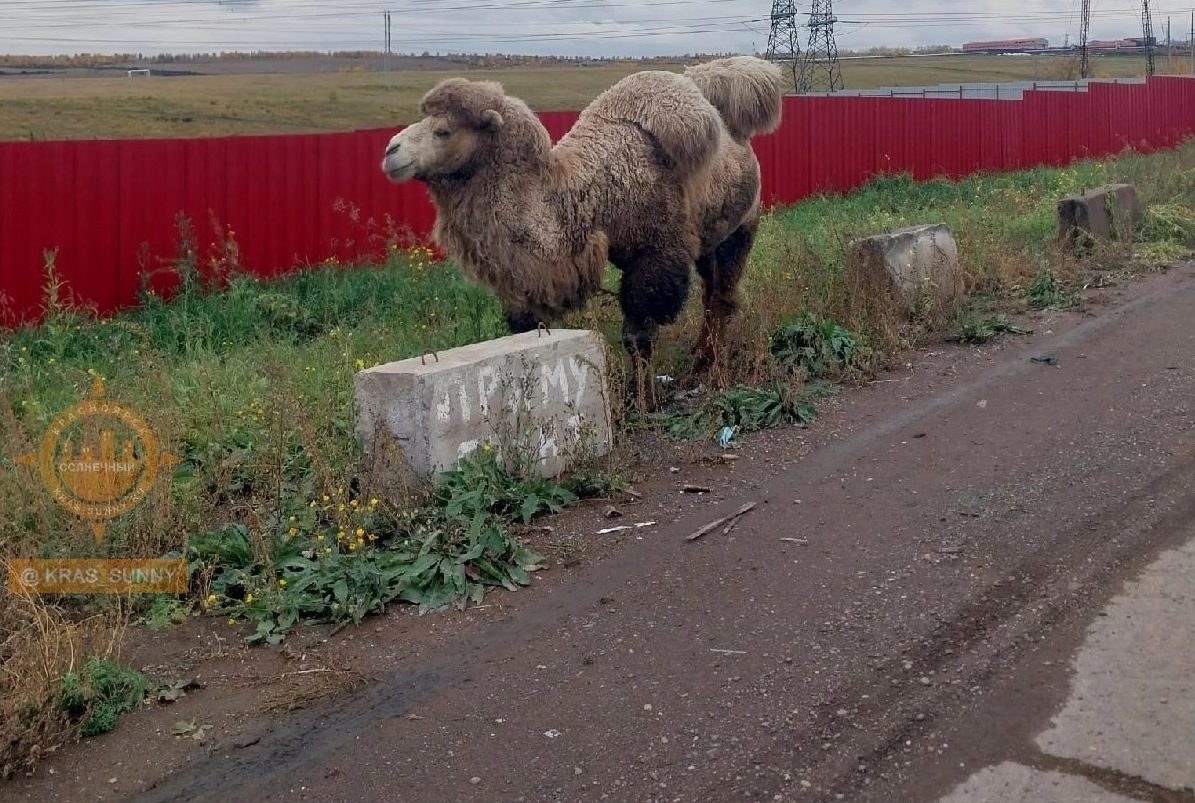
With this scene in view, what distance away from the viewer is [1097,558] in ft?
19.2

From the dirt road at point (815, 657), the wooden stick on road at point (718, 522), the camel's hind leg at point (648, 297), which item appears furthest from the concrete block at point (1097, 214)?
the wooden stick on road at point (718, 522)

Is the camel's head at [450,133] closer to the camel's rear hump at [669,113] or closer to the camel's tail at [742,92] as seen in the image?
the camel's rear hump at [669,113]

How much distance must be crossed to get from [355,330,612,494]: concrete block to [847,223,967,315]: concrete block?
3.73 m

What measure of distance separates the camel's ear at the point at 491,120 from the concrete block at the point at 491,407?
50.1 inches

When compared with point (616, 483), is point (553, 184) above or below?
above

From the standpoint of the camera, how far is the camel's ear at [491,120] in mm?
7598

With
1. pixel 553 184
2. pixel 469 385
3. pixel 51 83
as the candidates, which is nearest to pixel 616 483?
pixel 469 385

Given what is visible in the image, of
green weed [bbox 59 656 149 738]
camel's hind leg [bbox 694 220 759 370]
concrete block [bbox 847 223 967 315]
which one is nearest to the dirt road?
green weed [bbox 59 656 149 738]

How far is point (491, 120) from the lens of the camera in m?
7.62

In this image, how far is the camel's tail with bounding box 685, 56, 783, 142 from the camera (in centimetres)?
967

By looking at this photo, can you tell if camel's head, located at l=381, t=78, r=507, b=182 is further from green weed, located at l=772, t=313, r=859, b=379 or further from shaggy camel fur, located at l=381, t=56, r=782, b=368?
green weed, located at l=772, t=313, r=859, b=379

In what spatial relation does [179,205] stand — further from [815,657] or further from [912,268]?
[815,657]

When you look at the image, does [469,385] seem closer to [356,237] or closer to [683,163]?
[683,163]

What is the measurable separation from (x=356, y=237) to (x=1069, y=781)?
11098 millimetres
